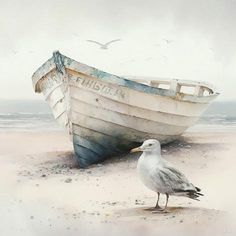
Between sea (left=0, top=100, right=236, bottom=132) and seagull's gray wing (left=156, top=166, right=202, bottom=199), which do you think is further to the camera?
sea (left=0, top=100, right=236, bottom=132)

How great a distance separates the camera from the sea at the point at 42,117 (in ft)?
6.15

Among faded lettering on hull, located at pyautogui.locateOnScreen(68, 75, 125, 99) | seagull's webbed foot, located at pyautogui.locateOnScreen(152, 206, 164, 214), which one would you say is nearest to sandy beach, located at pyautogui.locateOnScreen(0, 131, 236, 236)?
seagull's webbed foot, located at pyautogui.locateOnScreen(152, 206, 164, 214)

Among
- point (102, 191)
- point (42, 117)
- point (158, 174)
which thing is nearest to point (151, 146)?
point (158, 174)

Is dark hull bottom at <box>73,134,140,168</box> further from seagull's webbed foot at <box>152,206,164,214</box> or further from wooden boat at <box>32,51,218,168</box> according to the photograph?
seagull's webbed foot at <box>152,206,164,214</box>

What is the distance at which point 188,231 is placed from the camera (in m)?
1.75

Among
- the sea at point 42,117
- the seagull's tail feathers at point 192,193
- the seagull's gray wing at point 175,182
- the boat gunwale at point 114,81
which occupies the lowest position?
the seagull's tail feathers at point 192,193

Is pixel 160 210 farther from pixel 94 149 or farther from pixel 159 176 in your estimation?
pixel 94 149

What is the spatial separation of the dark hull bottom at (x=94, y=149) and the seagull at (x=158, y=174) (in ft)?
0.37

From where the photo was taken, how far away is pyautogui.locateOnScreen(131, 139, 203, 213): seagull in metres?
1.74

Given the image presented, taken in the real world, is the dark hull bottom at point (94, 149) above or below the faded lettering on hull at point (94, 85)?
below

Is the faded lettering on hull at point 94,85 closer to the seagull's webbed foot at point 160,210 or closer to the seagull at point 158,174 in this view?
the seagull at point 158,174

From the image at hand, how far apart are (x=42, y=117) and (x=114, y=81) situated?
221mm

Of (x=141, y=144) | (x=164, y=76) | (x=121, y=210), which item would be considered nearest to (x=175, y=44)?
(x=164, y=76)

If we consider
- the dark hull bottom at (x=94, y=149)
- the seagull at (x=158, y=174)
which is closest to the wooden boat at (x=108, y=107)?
the dark hull bottom at (x=94, y=149)
